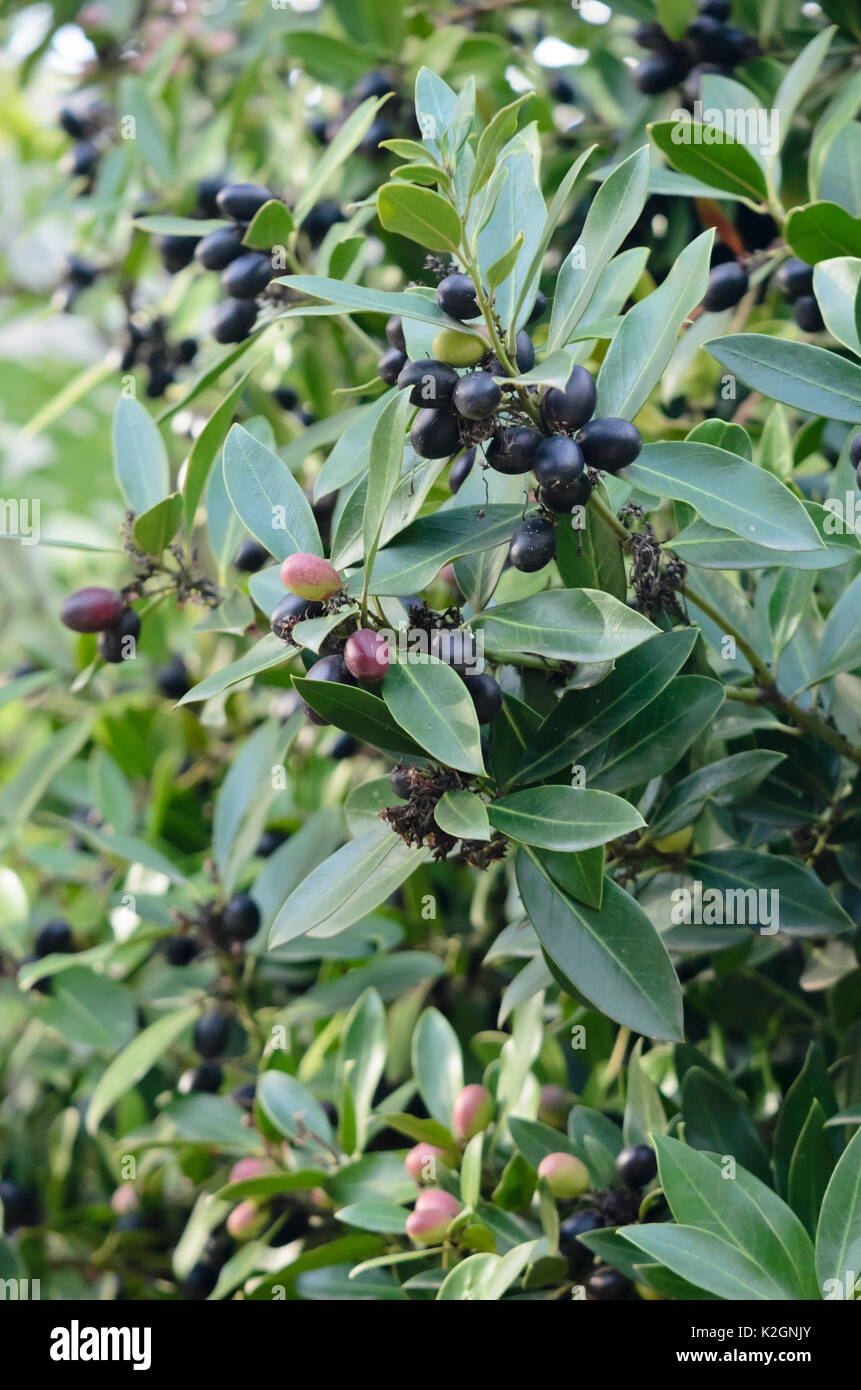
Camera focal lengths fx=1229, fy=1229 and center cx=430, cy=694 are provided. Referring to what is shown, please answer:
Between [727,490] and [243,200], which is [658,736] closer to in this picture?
[727,490]

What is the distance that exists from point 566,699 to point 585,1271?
0.59 metres

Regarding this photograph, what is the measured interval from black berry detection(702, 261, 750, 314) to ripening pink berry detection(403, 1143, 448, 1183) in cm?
96

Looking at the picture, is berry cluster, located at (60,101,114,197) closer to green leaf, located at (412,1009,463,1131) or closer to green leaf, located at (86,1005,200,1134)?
green leaf, located at (86,1005,200,1134)

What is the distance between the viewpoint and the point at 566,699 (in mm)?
974

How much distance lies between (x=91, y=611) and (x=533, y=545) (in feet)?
1.79

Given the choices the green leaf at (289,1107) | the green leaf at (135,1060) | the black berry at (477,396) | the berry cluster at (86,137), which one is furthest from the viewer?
the berry cluster at (86,137)

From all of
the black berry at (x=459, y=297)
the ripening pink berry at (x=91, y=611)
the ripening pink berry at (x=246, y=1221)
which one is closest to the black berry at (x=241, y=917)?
the ripening pink berry at (x=246, y=1221)

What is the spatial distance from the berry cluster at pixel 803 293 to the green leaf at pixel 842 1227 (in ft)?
2.64

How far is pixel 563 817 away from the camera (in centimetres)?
88

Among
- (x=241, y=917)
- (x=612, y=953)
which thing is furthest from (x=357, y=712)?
(x=241, y=917)

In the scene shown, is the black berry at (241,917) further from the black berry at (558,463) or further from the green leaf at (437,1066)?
the black berry at (558,463)

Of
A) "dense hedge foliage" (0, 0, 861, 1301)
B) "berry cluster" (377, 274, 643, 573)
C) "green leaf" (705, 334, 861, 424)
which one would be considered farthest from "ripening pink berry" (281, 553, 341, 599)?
"green leaf" (705, 334, 861, 424)

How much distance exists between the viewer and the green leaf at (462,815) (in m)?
0.84

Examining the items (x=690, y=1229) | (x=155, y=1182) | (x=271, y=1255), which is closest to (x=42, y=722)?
(x=155, y=1182)
